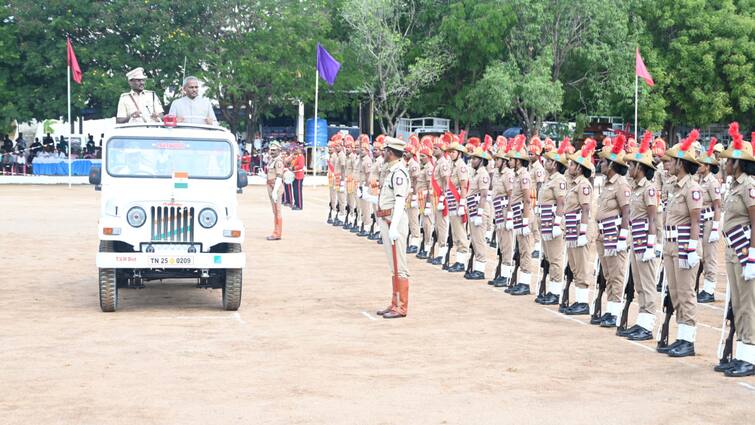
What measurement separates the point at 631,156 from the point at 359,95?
145 ft

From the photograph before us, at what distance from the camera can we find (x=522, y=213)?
15.9m

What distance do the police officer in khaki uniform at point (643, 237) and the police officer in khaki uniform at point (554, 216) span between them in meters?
1.96

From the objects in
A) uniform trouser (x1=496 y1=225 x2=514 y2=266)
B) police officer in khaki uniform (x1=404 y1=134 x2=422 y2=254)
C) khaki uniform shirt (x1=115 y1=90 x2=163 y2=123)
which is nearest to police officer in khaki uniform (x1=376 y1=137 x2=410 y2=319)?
uniform trouser (x1=496 y1=225 x2=514 y2=266)

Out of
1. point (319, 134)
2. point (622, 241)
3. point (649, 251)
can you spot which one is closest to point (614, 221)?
point (622, 241)

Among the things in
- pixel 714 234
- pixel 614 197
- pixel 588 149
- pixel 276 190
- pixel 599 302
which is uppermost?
pixel 588 149

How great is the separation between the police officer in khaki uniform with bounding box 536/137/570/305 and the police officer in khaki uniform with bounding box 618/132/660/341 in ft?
6.44

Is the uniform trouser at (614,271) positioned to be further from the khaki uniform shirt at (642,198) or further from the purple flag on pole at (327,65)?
the purple flag on pole at (327,65)

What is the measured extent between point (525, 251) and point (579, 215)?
2072 millimetres

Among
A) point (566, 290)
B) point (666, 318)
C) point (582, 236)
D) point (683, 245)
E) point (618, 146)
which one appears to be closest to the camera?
point (683, 245)

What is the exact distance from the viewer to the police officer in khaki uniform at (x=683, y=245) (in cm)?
1118

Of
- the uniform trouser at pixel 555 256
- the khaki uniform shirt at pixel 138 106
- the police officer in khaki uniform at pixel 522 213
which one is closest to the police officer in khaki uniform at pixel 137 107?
the khaki uniform shirt at pixel 138 106

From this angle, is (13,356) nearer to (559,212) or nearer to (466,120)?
(559,212)

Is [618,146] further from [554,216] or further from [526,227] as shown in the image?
[526,227]

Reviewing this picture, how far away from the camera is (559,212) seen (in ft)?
47.1
